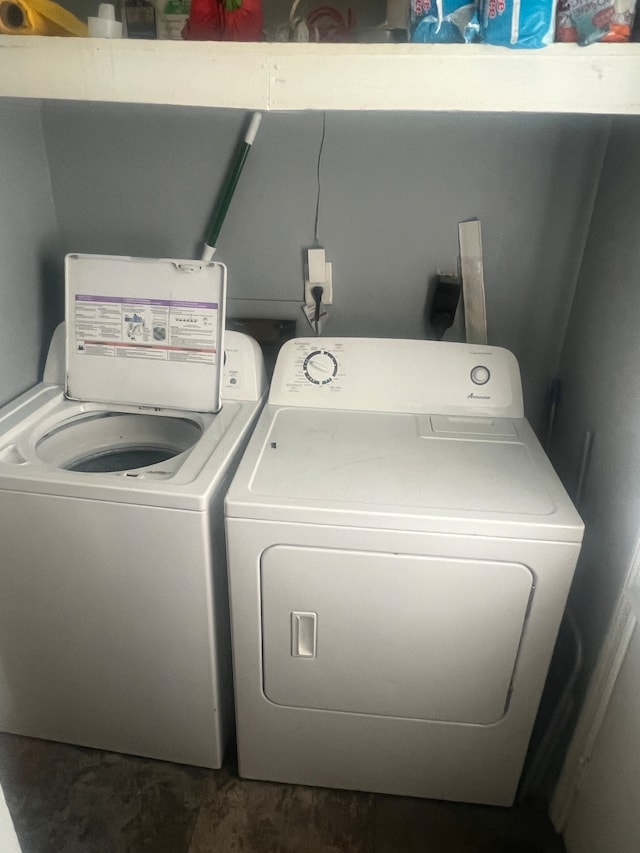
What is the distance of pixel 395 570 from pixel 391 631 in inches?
6.6

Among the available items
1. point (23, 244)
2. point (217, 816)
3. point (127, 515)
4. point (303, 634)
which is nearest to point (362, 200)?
point (23, 244)

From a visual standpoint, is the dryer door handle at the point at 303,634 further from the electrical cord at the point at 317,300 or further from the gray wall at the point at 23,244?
the gray wall at the point at 23,244

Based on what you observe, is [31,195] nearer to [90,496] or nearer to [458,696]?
[90,496]

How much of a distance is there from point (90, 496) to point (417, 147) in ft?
4.20

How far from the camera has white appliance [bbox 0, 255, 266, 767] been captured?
1329mm

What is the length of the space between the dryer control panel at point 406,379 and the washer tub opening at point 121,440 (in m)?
0.32

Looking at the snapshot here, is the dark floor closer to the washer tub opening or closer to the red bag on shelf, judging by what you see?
the washer tub opening

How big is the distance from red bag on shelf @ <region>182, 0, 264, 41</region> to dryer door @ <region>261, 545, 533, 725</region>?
1.11 m

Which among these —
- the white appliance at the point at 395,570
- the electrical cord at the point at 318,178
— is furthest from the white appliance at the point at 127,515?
the electrical cord at the point at 318,178

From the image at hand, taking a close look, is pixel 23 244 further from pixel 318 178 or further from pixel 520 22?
pixel 520 22

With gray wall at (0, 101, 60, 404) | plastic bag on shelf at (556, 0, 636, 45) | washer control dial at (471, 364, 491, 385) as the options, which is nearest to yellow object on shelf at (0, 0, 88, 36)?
gray wall at (0, 101, 60, 404)

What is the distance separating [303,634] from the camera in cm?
137

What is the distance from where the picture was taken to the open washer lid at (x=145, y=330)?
1632 millimetres

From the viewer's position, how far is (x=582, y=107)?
1115 millimetres
